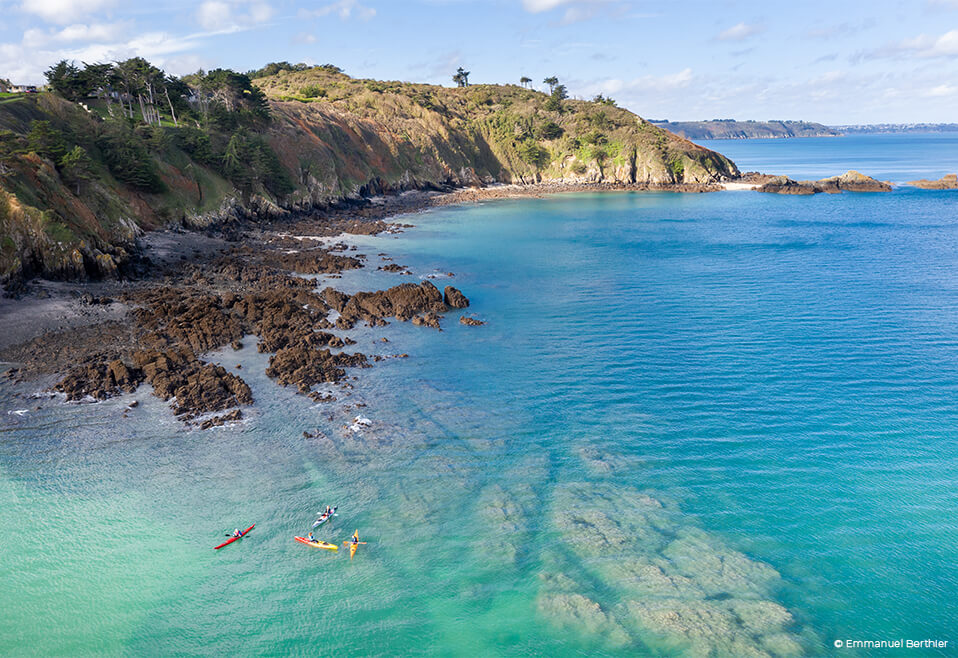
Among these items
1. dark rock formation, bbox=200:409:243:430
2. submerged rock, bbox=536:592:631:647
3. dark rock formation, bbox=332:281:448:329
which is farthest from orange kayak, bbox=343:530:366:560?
dark rock formation, bbox=332:281:448:329

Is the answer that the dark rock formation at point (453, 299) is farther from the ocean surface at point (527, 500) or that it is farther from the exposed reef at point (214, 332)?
the ocean surface at point (527, 500)

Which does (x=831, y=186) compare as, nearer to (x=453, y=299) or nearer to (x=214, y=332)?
(x=453, y=299)

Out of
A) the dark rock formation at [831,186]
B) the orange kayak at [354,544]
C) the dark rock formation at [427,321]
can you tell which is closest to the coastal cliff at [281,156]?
the dark rock formation at [831,186]

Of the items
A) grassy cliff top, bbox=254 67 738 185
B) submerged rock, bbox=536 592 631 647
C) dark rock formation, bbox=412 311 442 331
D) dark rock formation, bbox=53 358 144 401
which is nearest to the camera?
submerged rock, bbox=536 592 631 647

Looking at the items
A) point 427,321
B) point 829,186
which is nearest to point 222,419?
point 427,321

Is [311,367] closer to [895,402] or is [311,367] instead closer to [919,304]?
[895,402]

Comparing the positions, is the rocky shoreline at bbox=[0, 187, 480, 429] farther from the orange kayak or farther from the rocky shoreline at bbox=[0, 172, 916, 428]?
the orange kayak

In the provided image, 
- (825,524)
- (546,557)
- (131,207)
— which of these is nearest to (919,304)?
(825,524)
